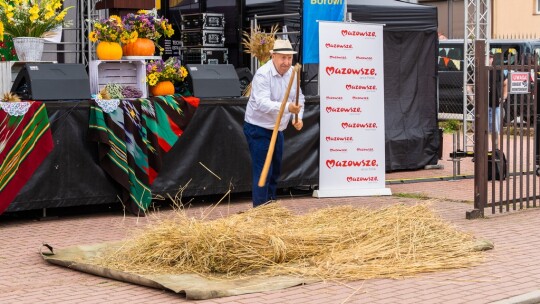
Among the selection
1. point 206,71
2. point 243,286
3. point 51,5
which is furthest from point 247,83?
point 243,286

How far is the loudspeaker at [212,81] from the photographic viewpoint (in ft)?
40.2

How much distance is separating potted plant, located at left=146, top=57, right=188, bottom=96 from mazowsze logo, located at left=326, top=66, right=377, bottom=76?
1.77 metres

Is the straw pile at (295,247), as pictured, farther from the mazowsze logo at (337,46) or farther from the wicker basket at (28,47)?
the mazowsze logo at (337,46)

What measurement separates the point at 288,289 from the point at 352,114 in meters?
5.60

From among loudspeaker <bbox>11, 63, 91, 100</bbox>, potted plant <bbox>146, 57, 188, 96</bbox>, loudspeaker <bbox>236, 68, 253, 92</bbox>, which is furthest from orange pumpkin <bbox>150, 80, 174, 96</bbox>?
loudspeaker <bbox>236, 68, 253, 92</bbox>

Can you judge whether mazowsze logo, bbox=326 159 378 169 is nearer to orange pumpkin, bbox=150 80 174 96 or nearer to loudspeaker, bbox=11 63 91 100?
orange pumpkin, bbox=150 80 174 96

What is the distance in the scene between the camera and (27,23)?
11.6m

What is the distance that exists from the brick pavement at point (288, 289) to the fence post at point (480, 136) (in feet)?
0.67

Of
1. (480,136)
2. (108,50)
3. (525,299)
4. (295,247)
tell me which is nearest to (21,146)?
(108,50)

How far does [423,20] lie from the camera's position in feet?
53.3

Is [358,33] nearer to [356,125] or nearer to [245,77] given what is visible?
[356,125]

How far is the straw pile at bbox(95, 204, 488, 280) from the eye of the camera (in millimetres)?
7977

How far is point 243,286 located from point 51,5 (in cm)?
531

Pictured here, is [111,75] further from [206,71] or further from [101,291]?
[101,291]
